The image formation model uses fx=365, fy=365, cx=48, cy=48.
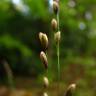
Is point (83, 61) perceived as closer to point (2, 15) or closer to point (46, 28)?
point (2, 15)

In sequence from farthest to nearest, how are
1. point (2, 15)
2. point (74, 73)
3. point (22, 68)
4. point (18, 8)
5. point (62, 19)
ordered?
1. point (22, 68)
2. point (18, 8)
3. point (2, 15)
4. point (62, 19)
5. point (74, 73)

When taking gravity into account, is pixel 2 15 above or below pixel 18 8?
below

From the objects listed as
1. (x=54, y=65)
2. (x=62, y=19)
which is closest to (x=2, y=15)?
(x=54, y=65)

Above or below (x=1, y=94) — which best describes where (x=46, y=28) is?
above

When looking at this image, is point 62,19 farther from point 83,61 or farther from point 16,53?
point 16,53

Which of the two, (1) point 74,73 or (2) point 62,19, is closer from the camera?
(1) point 74,73

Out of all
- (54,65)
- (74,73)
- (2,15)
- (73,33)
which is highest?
(73,33)

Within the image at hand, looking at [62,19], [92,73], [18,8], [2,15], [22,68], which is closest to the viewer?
[92,73]

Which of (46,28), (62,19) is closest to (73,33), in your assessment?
(46,28)

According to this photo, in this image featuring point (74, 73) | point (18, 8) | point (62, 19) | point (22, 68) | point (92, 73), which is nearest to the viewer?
point (92, 73)
